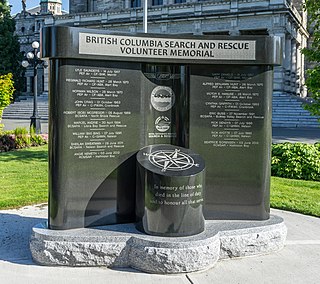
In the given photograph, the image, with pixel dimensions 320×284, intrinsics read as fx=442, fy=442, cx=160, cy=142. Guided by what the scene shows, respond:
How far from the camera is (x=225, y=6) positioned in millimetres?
44594

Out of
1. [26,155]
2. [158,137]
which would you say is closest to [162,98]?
[158,137]

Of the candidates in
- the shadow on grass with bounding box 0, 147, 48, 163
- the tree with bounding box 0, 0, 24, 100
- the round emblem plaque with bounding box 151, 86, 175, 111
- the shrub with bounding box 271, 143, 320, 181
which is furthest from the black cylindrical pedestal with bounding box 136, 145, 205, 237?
the tree with bounding box 0, 0, 24, 100

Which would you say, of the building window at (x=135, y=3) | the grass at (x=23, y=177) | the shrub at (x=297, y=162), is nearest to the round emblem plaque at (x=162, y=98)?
the grass at (x=23, y=177)

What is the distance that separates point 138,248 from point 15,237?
2191mm

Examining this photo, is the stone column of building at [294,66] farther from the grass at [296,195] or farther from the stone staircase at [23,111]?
the grass at [296,195]

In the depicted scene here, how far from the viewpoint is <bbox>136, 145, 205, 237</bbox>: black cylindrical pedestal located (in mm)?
5254

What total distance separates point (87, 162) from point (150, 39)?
5.91 feet

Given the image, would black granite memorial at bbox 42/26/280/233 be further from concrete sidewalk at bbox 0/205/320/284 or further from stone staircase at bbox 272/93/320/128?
stone staircase at bbox 272/93/320/128

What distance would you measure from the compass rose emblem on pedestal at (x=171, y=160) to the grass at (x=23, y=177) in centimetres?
404

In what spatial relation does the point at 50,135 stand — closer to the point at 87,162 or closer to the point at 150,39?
the point at 87,162

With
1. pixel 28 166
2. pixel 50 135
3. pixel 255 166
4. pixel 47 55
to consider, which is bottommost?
pixel 28 166

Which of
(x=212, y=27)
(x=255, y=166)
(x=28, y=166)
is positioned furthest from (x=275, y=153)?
(x=212, y=27)

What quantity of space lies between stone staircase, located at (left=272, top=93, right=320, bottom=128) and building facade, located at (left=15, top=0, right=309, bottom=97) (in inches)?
121

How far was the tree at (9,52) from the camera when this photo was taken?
59969mm
